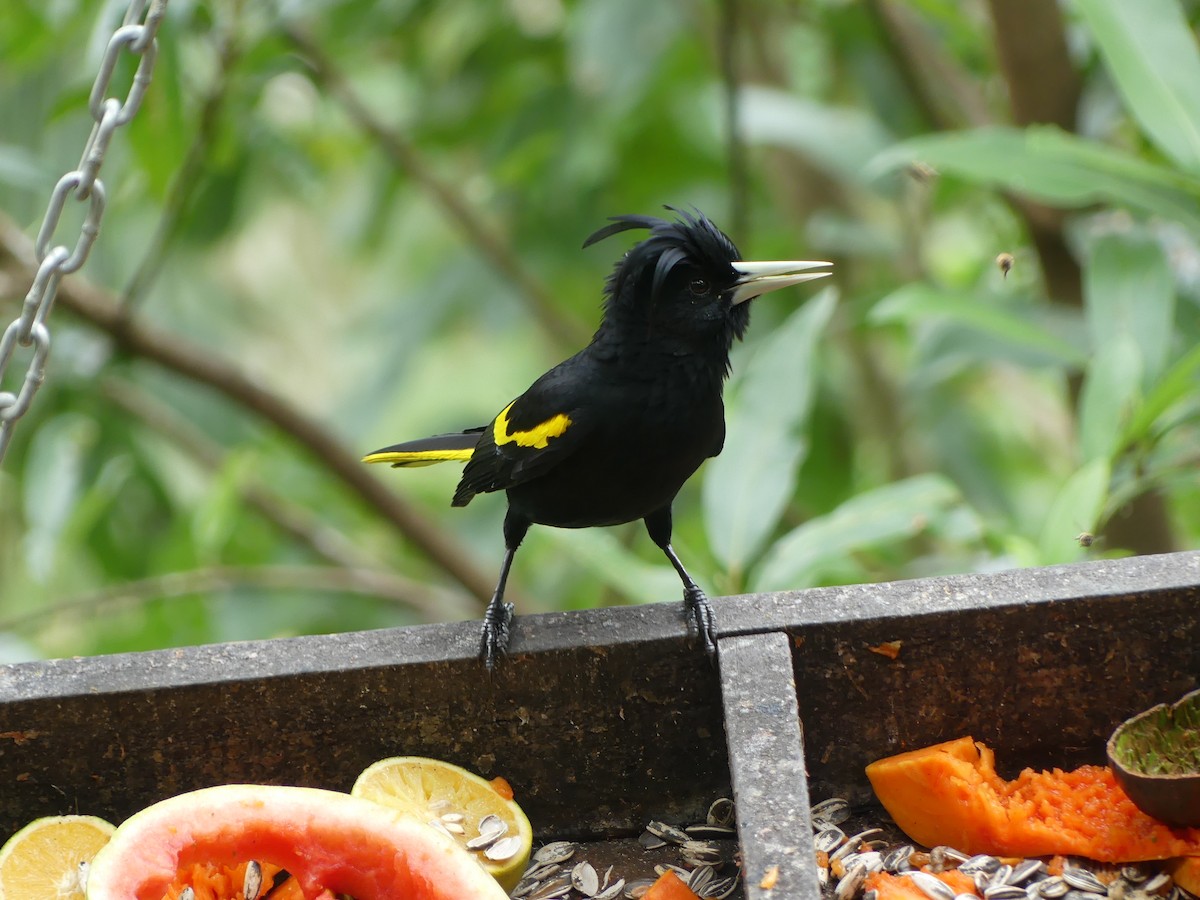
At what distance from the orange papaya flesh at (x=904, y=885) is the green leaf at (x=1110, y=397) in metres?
0.94

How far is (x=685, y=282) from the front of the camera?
78.3 inches

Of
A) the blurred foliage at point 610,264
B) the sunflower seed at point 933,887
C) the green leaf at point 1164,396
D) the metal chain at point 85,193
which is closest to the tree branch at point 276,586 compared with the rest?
the blurred foliage at point 610,264

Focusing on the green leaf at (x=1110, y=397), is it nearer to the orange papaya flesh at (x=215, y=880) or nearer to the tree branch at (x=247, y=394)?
the orange papaya flesh at (x=215, y=880)

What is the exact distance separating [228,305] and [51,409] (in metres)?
1.58

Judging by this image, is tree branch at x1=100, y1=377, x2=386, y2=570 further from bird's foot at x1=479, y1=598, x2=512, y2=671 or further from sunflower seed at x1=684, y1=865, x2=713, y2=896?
sunflower seed at x1=684, y1=865, x2=713, y2=896

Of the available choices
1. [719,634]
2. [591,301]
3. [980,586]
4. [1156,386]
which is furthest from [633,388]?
[591,301]

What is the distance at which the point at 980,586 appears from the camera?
70.6 inches

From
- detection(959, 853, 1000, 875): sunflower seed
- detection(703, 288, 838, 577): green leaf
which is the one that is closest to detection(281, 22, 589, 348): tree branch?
detection(703, 288, 838, 577): green leaf

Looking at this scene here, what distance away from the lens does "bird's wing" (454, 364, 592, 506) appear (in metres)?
1.97

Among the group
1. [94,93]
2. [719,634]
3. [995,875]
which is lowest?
[995,875]

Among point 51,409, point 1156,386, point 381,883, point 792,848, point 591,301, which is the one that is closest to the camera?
point 792,848

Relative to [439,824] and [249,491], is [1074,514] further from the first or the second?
[249,491]

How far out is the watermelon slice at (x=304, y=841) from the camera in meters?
1.51

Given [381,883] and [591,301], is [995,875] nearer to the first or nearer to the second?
[381,883]
